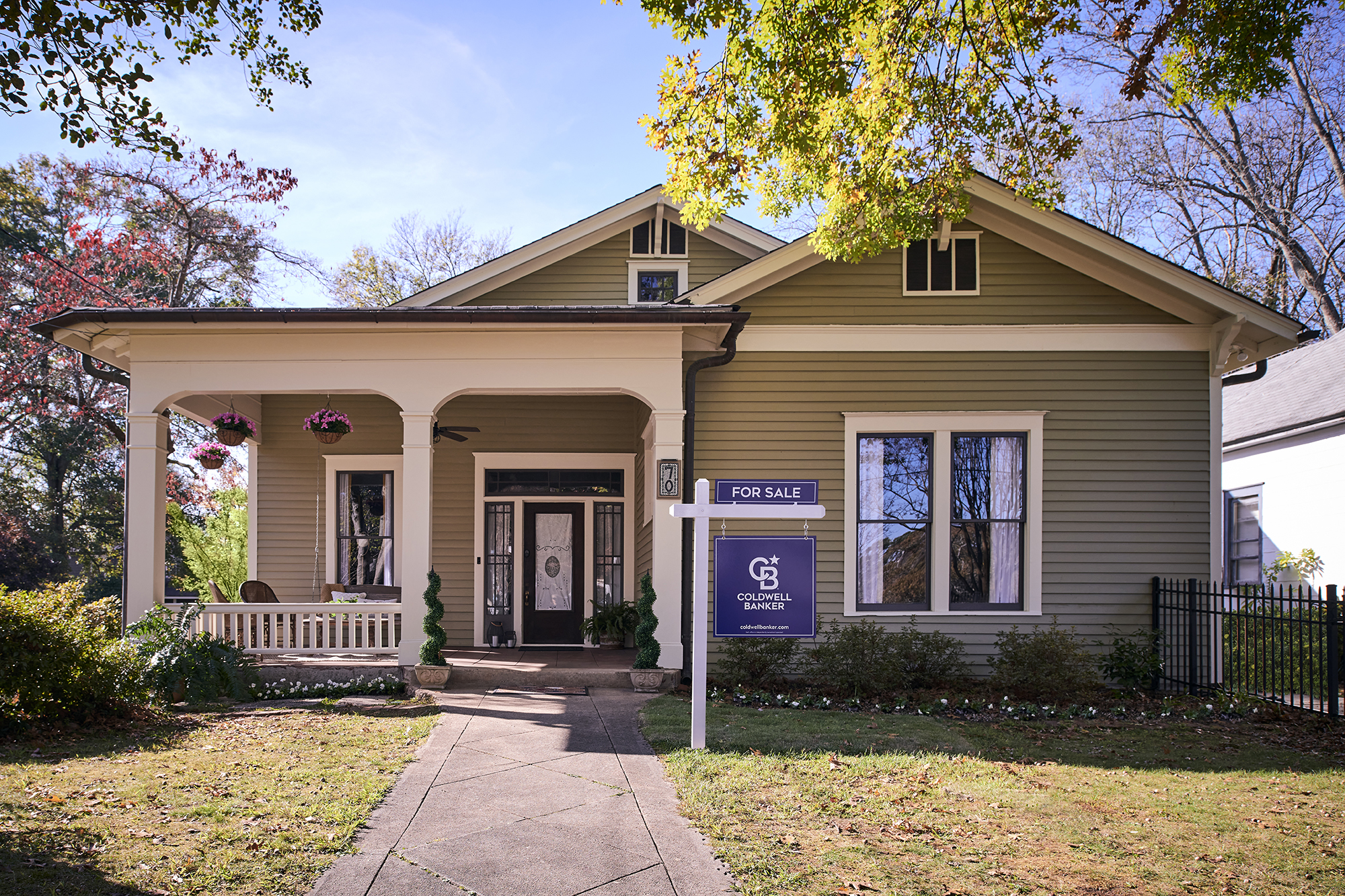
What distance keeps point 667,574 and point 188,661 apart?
4717 mm

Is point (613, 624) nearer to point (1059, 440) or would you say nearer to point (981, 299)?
point (1059, 440)

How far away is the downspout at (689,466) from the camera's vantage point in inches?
398

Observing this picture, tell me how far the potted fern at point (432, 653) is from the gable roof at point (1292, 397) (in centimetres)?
1306

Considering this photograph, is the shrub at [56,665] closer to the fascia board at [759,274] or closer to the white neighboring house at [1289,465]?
the fascia board at [759,274]

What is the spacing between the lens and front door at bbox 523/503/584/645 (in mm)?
12945

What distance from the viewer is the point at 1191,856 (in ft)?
15.6

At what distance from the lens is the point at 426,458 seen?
384 inches

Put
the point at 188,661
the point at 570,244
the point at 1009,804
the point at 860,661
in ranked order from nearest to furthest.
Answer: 1. the point at 1009,804
2. the point at 188,661
3. the point at 860,661
4. the point at 570,244

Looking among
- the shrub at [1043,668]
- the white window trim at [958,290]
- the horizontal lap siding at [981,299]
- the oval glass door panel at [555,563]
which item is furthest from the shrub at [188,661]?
the white window trim at [958,290]

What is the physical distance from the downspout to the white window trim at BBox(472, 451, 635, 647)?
258cm

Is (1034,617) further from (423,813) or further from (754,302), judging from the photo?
(423,813)

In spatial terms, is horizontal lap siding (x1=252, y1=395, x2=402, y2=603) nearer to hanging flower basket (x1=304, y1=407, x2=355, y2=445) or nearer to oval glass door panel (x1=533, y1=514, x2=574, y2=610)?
hanging flower basket (x1=304, y1=407, x2=355, y2=445)

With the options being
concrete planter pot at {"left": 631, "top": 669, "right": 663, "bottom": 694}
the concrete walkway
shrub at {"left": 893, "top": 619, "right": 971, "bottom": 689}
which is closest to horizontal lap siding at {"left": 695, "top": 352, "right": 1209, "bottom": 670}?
shrub at {"left": 893, "top": 619, "right": 971, "bottom": 689}

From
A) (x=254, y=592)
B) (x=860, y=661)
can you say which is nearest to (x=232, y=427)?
(x=254, y=592)
